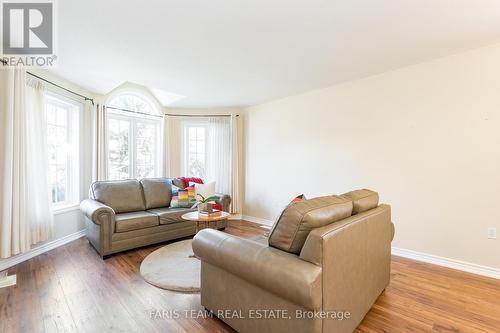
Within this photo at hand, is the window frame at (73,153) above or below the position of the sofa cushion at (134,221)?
above

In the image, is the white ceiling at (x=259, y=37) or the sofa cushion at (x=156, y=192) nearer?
the white ceiling at (x=259, y=37)

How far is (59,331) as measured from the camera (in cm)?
176

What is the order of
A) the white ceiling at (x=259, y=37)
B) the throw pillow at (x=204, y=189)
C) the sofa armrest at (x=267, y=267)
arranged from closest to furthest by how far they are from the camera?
the sofa armrest at (x=267, y=267) → the white ceiling at (x=259, y=37) → the throw pillow at (x=204, y=189)

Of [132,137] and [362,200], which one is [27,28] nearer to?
[132,137]

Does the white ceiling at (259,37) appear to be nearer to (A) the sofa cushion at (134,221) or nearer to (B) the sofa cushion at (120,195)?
(B) the sofa cushion at (120,195)

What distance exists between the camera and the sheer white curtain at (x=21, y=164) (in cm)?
274

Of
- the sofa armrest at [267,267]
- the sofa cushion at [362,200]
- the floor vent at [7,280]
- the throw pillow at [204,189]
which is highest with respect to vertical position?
the sofa cushion at [362,200]

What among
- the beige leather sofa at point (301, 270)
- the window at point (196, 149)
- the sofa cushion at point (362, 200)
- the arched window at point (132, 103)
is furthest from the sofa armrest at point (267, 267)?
the arched window at point (132, 103)

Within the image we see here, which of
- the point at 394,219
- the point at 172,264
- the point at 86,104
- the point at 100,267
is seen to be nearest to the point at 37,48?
the point at 86,104

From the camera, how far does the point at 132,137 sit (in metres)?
4.85

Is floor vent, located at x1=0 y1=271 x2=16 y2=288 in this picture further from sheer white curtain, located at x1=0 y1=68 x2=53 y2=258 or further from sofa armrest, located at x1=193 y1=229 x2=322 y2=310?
sofa armrest, located at x1=193 y1=229 x2=322 y2=310

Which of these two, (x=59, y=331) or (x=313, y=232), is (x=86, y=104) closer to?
(x=59, y=331)

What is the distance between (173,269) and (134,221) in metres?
1.00

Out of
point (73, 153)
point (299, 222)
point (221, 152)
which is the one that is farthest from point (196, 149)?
point (299, 222)
